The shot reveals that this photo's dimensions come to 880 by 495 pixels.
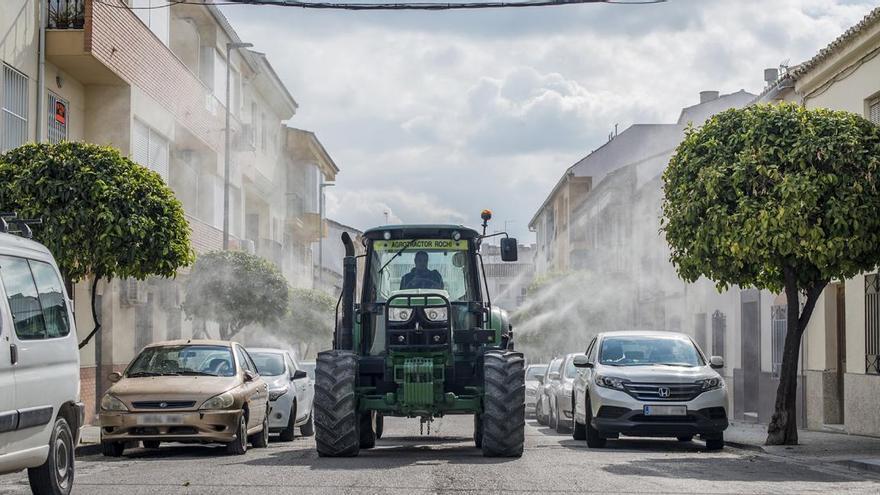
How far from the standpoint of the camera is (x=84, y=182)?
17.8 meters

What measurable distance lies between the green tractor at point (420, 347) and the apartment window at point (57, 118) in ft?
31.6

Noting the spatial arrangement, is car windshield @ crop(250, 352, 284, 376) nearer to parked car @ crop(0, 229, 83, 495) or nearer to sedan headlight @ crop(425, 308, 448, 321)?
sedan headlight @ crop(425, 308, 448, 321)

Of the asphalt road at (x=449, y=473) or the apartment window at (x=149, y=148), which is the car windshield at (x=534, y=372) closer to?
the apartment window at (x=149, y=148)

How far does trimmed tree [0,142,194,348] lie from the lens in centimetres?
1762

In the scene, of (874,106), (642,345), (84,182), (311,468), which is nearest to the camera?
(311,468)

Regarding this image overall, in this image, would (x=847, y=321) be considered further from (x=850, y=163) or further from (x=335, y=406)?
(x=335, y=406)

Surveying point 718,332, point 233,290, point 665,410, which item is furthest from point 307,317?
point 665,410

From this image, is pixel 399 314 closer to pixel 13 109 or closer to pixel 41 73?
pixel 13 109

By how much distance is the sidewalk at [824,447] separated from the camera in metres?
15.5

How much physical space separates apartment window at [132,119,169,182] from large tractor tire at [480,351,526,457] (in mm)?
14619

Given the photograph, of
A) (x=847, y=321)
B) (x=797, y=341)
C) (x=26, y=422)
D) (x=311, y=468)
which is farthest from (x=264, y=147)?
(x=26, y=422)

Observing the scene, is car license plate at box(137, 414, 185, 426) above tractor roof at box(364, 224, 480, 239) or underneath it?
underneath

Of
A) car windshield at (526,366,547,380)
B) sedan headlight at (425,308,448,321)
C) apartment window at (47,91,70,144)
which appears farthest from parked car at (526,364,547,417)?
sedan headlight at (425,308,448,321)

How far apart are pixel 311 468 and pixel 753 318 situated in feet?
66.4
